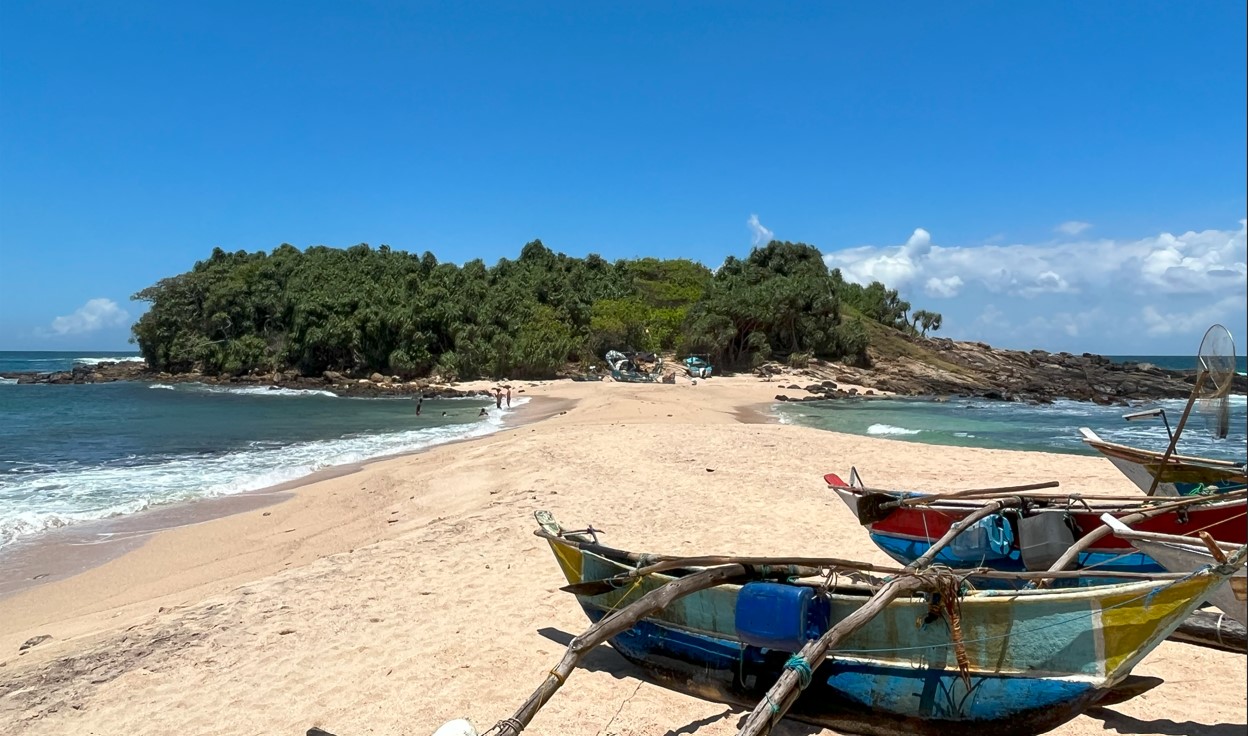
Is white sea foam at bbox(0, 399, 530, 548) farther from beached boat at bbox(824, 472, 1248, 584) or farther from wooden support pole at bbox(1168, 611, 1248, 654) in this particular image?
wooden support pole at bbox(1168, 611, 1248, 654)

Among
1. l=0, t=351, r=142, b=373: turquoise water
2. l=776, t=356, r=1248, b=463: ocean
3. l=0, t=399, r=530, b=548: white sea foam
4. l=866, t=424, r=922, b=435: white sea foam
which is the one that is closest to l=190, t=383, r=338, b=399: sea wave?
l=0, t=399, r=530, b=548: white sea foam

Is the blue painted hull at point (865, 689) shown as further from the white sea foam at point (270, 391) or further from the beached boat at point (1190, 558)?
the white sea foam at point (270, 391)

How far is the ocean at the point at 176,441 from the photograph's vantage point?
12.7m

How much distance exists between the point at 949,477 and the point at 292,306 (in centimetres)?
4560

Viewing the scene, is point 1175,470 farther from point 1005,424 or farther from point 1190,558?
point 1005,424

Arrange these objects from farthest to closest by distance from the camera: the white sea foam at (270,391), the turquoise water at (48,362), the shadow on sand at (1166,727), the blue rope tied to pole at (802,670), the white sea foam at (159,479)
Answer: the turquoise water at (48,362) → the white sea foam at (270,391) → the white sea foam at (159,479) → the shadow on sand at (1166,727) → the blue rope tied to pole at (802,670)

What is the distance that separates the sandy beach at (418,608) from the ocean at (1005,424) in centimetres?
789

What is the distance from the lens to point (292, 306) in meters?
48.4

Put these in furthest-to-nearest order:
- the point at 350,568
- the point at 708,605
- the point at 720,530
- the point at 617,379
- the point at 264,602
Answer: the point at 617,379
the point at 720,530
the point at 350,568
the point at 264,602
the point at 708,605

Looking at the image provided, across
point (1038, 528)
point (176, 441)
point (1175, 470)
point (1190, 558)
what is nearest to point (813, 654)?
point (1190, 558)

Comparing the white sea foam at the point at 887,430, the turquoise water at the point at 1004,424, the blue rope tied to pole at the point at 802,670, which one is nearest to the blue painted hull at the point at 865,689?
the blue rope tied to pole at the point at 802,670

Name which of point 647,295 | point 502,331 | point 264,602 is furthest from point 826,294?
point 264,602

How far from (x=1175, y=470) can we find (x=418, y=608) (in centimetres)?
837

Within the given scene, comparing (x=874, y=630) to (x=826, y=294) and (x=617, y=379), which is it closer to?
(x=617, y=379)
